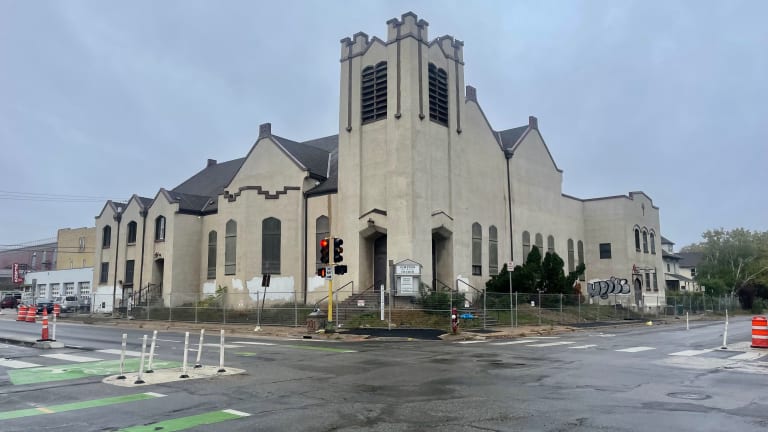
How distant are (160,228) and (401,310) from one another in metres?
24.2

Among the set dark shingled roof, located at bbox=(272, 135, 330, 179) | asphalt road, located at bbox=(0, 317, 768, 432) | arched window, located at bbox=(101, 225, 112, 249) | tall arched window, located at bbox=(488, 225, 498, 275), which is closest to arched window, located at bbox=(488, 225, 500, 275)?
tall arched window, located at bbox=(488, 225, 498, 275)

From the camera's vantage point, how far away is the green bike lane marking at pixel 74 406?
338 inches

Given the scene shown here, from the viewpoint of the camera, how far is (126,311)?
41.8 m

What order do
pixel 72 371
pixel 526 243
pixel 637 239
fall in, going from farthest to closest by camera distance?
pixel 637 239
pixel 526 243
pixel 72 371

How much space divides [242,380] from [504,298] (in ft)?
74.1

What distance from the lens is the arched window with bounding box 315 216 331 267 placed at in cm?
3809

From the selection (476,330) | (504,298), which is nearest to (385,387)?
(476,330)

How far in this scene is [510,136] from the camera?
47469 millimetres

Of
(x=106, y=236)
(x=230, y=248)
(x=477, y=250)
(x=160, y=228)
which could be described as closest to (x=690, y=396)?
(x=477, y=250)

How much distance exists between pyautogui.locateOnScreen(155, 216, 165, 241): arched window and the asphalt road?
28312 mm

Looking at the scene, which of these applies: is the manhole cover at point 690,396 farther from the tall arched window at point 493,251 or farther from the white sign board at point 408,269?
the tall arched window at point 493,251

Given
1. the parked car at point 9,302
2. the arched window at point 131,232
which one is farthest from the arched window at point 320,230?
the parked car at point 9,302

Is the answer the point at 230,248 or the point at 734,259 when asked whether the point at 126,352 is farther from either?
the point at 734,259

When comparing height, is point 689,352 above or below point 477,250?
below
